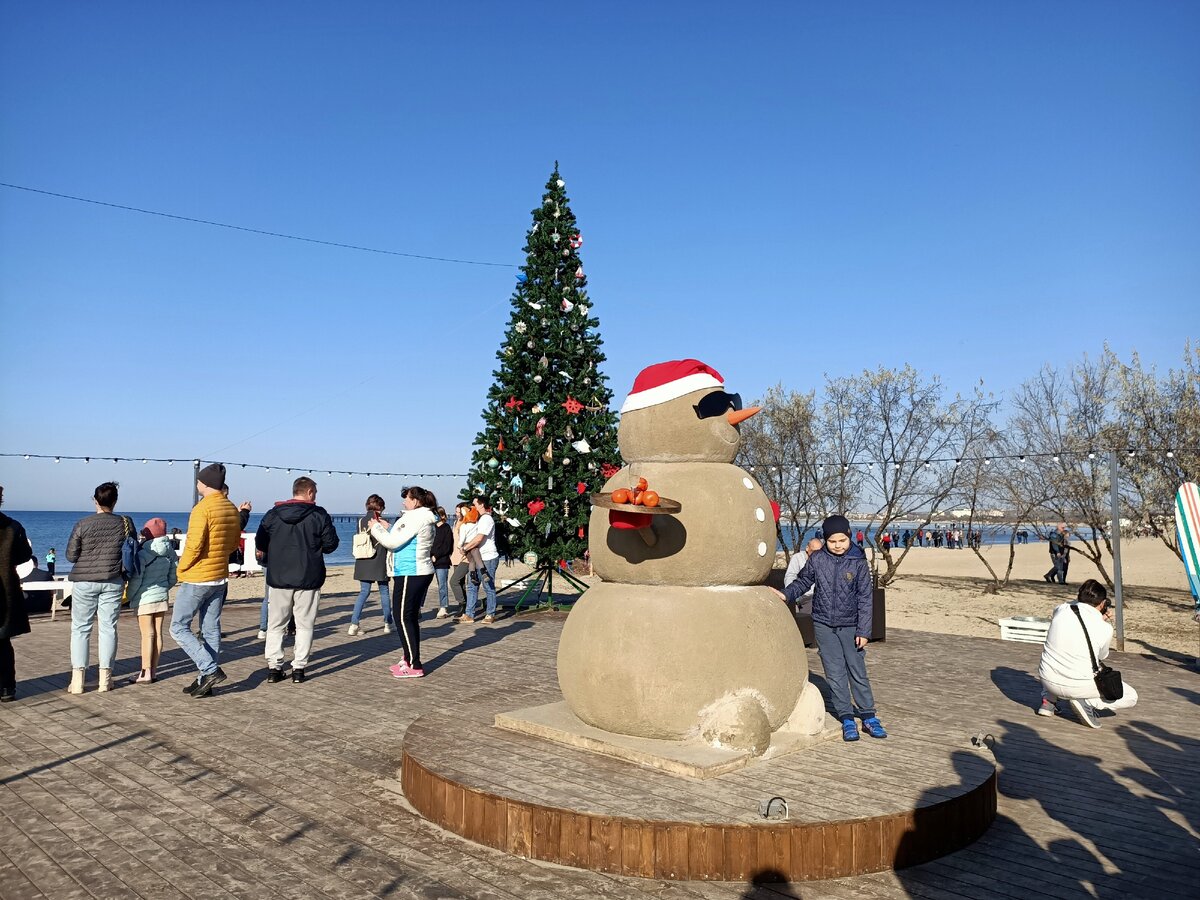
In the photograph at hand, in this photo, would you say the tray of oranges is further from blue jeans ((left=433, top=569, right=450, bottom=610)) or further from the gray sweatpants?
blue jeans ((left=433, top=569, right=450, bottom=610))

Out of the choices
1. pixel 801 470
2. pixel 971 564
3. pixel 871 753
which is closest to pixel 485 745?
pixel 871 753

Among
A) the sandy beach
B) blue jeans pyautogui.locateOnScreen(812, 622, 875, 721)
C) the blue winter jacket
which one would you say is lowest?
the sandy beach

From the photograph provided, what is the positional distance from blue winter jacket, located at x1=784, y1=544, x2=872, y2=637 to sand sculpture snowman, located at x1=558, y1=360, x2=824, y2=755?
20.5 inches

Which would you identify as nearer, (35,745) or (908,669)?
(35,745)

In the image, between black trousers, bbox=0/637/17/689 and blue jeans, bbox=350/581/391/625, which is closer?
black trousers, bbox=0/637/17/689

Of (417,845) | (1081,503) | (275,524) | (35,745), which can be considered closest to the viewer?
(417,845)

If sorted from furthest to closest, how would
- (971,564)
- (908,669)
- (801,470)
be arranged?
(971,564)
(801,470)
(908,669)

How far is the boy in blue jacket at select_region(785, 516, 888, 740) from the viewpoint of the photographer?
6.60m

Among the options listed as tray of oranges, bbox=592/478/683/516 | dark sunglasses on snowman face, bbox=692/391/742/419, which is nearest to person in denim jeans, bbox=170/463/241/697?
tray of oranges, bbox=592/478/683/516

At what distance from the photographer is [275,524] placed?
9133mm

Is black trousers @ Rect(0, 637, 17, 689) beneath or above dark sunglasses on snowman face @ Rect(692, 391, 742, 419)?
beneath

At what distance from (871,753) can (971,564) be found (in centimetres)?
3688

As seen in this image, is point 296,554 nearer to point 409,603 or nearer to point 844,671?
point 409,603

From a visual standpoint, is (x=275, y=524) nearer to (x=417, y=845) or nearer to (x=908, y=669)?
(x=417, y=845)
